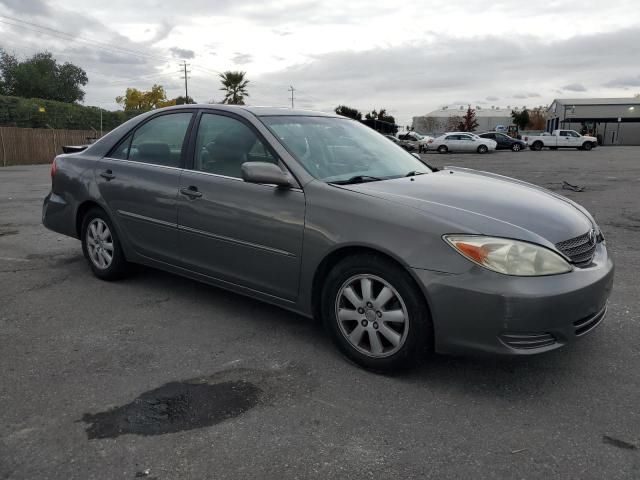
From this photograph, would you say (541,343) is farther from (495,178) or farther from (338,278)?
(495,178)

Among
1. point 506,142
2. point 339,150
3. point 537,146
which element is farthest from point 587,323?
point 537,146

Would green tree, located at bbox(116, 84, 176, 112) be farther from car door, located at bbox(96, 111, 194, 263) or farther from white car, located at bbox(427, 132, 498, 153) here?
car door, located at bbox(96, 111, 194, 263)

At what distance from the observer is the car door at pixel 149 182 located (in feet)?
13.9

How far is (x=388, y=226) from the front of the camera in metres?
3.02

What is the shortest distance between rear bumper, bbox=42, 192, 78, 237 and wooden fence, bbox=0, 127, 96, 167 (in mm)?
22639

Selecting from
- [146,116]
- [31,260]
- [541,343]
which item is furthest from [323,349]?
[31,260]

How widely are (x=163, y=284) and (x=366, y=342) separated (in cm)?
245

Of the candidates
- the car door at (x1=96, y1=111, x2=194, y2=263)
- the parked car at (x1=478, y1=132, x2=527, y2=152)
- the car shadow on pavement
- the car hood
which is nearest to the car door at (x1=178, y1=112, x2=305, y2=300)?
the car door at (x1=96, y1=111, x2=194, y2=263)

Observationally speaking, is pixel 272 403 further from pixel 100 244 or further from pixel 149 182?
pixel 100 244

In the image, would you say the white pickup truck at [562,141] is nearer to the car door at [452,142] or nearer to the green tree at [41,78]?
the car door at [452,142]

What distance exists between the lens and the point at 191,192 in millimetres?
4004

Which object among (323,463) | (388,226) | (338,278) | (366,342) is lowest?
(323,463)

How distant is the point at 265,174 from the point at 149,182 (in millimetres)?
1380

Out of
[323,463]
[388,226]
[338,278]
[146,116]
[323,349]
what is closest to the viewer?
[323,463]
